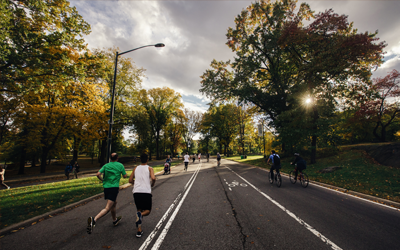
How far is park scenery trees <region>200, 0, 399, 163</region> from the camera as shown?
13.1 meters

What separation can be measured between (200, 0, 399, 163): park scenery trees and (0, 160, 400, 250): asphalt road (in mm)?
10836

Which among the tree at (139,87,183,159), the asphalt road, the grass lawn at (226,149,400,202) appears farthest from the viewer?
the tree at (139,87,183,159)

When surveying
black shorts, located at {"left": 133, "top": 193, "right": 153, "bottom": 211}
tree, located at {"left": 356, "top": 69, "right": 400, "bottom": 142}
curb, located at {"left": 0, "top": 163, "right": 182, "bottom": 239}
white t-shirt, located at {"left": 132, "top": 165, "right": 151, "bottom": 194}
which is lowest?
curb, located at {"left": 0, "top": 163, "right": 182, "bottom": 239}

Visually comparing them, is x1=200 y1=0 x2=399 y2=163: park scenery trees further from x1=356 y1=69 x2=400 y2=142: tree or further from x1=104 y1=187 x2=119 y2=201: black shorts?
x1=104 y1=187 x2=119 y2=201: black shorts

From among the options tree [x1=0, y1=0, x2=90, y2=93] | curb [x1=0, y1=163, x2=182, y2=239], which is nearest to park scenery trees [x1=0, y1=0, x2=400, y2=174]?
tree [x1=0, y1=0, x2=90, y2=93]

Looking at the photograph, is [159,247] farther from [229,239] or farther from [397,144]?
[397,144]

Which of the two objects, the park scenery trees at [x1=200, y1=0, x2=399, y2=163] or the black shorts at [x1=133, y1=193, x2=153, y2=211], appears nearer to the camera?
the black shorts at [x1=133, y1=193, x2=153, y2=211]

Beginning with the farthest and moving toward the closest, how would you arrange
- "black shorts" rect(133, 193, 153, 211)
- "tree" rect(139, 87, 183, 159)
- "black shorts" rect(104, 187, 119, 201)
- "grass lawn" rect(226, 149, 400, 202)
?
"tree" rect(139, 87, 183, 159) → "grass lawn" rect(226, 149, 400, 202) → "black shorts" rect(104, 187, 119, 201) → "black shorts" rect(133, 193, 153, 211)

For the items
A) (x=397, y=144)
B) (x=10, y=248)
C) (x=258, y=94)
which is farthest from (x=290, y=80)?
(x=10, y=248)

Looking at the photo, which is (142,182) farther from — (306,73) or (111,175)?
(306,73)

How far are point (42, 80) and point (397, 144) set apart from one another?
998 inches

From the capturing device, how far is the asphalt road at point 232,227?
334 centimetres

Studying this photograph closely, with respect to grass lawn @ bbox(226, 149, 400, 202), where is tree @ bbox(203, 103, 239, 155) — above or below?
above

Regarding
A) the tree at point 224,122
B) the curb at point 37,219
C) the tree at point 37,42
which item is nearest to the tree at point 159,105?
the tree at point 224,122
